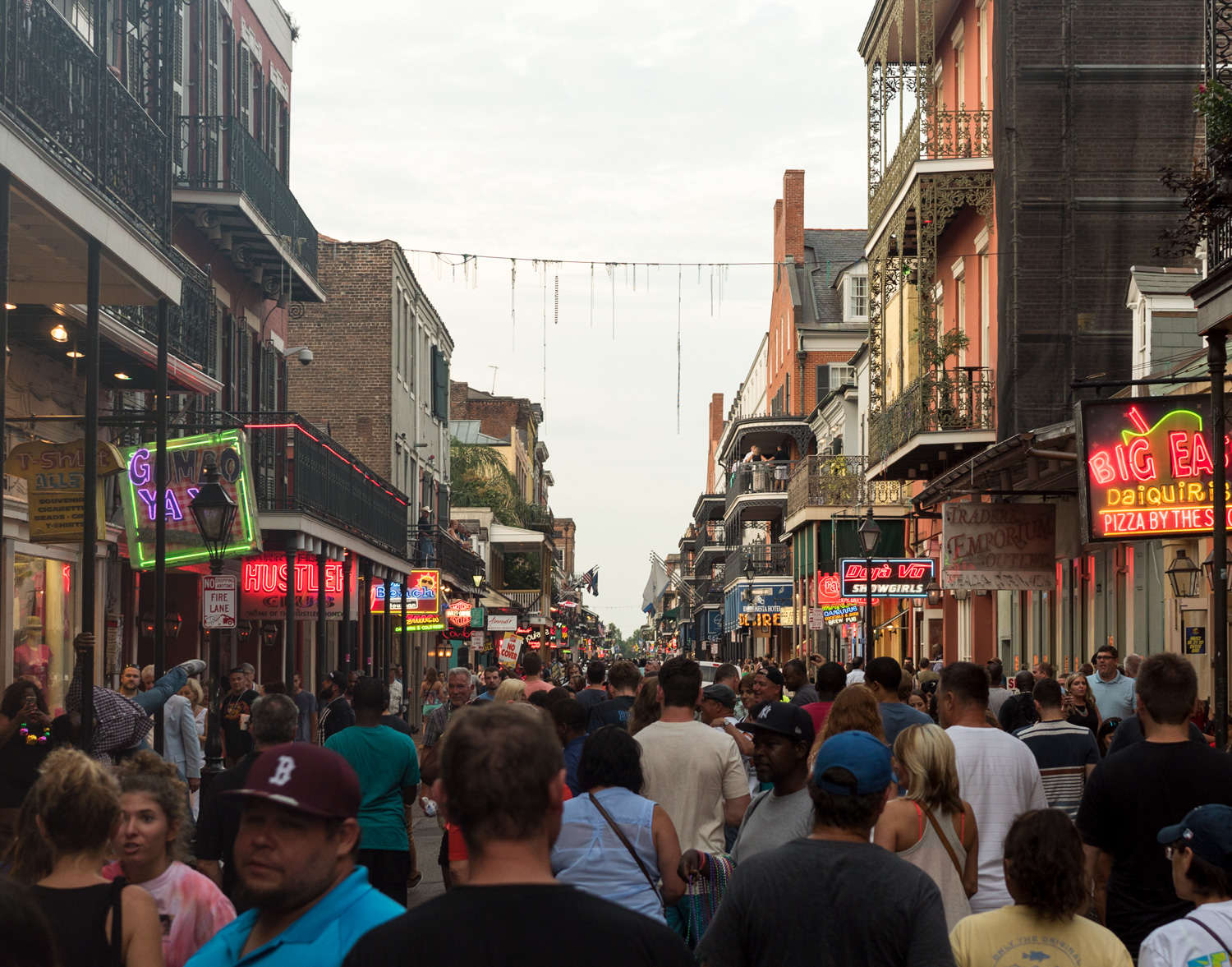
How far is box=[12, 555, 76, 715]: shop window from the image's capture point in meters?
16.1

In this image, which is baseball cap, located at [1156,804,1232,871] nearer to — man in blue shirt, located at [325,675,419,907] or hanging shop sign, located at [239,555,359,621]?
man in blue shirt, located at [325,675,419,907]

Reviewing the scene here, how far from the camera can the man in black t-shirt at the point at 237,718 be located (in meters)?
15.3

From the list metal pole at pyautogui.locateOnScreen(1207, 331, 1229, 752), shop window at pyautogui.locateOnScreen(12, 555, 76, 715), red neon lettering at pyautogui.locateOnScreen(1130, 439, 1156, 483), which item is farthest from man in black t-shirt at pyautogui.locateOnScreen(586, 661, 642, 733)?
shop window at pyautogui.locateOnScreen(12, 555, 76, 715)

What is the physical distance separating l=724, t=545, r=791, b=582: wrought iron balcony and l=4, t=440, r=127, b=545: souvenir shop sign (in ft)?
148

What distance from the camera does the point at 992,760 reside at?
22.3 feet

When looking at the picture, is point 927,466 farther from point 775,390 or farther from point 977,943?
point 775,390

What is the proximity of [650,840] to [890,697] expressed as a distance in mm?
3509

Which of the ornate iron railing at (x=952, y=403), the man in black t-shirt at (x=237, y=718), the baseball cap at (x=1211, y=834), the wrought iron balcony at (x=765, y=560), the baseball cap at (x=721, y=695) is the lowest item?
the man in black t-shirt at (x=237, y=718)

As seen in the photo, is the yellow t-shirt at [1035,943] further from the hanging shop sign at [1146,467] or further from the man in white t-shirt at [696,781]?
the hanging shop sign at [1146,467]

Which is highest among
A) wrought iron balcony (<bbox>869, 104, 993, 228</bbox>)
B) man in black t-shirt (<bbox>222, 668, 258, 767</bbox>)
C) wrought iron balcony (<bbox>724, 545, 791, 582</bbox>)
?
wrought iron balcony (<bbox>869, 104, 993, 228</bbox>)

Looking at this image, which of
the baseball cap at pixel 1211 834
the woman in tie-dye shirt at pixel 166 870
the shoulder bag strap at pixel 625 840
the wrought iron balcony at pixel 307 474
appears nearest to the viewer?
the baseball cap at pixel 1211 834

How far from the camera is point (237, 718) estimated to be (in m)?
15.9

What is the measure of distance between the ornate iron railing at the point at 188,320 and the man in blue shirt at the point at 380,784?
9239mm

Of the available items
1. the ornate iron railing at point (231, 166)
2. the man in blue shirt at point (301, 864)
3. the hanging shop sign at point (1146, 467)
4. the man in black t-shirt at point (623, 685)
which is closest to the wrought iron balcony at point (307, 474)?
the ornate iron railing at point (231, 166)
